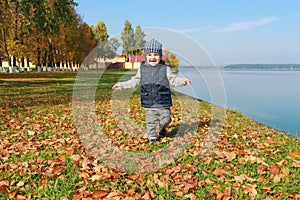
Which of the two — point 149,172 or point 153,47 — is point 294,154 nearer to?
point 149,172

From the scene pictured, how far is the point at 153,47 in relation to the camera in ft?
15.9

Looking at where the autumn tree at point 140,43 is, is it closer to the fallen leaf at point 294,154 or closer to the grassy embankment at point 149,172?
the grassy embankment at point 149,172

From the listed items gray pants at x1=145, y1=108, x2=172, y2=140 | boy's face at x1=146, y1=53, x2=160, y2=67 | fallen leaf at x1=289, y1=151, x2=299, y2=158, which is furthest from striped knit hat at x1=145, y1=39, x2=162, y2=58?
fallen leaf at x1=289, y1=151, x2=299, y2=158

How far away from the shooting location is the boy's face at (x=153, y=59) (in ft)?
16.2

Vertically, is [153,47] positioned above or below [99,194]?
above

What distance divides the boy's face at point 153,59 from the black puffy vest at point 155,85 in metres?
0.07

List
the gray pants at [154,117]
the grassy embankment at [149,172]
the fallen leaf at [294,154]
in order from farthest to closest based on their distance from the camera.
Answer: the gray pants at [154,117]
the fallen leaf at [294,154]
the grassy embankment at [149,172]

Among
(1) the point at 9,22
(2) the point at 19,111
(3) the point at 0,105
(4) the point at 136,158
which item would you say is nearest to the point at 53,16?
(3) the point at 0,105

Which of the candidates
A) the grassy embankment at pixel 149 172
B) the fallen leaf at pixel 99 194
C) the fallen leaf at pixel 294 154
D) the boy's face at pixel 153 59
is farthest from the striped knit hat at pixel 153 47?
the fallen leaf at pixel 294 154

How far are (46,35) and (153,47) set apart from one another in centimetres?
1811

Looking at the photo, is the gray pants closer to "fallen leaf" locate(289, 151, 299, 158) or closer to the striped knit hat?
the striped knit hat

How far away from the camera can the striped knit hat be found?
15.7ft

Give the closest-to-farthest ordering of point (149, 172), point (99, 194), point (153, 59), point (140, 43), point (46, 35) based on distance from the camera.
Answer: point (99, 194) < point (149, 172) < point (153, 59) < point (140, 43) < point (46, 35)

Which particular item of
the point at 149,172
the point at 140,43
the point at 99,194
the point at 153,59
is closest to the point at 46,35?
the point at 140,43
